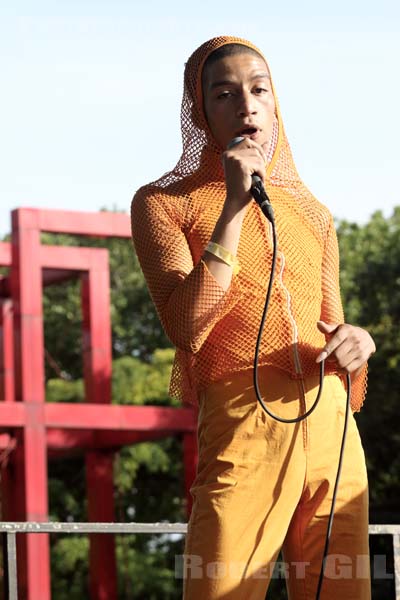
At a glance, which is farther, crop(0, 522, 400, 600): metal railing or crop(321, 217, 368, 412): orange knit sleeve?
crop(0, 522, 400, 600): metal railing

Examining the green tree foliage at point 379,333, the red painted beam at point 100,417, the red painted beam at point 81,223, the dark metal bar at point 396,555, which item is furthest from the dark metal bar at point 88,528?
the green tree foliage at point 379,333

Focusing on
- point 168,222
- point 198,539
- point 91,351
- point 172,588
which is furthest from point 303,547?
point 172,588

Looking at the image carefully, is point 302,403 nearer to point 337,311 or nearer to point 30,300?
point 337,311

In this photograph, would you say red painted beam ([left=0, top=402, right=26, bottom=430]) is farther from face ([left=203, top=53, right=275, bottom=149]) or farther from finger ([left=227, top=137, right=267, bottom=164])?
finger ([left=227, top=137, right=267, bottom=164])

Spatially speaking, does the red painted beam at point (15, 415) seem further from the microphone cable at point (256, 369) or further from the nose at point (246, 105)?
the microphone cable at point (256, 369)

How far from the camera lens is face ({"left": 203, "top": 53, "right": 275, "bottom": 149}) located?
2.75 meters

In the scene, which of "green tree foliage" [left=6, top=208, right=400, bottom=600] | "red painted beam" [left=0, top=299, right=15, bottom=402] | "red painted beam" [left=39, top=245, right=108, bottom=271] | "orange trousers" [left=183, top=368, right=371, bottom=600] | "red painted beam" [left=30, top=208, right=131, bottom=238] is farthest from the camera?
"green tree foliage" [left=6, top=208, right=400, bottom=600]

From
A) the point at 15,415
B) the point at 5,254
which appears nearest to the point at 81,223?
the point at 5,254

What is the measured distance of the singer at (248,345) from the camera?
251 cm

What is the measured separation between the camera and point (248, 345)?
266cm

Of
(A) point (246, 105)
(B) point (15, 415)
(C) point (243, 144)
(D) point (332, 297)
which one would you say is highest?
(A) point (246, 105)

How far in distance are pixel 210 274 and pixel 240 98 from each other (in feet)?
1.56

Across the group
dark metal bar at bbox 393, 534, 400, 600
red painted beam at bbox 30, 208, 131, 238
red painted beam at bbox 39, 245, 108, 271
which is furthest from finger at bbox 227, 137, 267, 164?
red painted beam at bbox 39, 245, 108, 271

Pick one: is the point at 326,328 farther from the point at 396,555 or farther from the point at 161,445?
the point at 161,445
